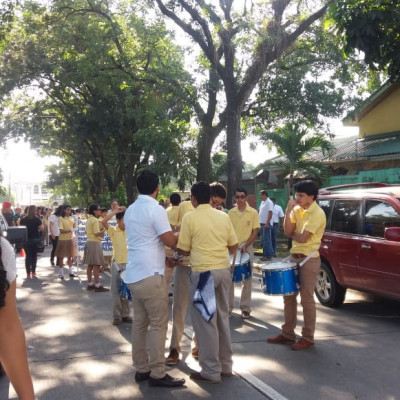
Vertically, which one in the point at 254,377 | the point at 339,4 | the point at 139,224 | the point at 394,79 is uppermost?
the point at 339,4

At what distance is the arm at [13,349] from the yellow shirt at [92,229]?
7325 mm

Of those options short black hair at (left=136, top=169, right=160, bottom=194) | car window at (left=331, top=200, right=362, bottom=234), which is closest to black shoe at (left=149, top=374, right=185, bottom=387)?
short black hair at (left=136, top=169, right=160, bottom=194)

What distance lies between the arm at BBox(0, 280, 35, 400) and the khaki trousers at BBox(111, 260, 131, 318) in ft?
13.4

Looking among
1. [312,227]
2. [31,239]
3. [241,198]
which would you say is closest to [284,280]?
[312,227]

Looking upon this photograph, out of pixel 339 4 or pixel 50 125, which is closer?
pixel 339 4

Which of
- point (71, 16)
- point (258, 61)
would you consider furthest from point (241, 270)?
point (71, 16)

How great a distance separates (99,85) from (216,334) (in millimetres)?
19652

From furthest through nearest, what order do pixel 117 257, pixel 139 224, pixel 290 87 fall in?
pixel 290 87 → pixel 117 257 → pixel 139 224

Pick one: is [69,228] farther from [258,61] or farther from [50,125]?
[50,125]

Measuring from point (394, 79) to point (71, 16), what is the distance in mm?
15824

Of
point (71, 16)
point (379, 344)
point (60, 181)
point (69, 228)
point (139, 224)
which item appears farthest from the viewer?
point (60, 181)

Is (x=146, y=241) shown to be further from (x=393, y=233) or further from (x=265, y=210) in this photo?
(x=265, y=210)

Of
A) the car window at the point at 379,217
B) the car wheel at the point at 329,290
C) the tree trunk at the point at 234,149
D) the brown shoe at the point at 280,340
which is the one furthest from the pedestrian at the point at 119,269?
the tree trunk at the point at 234,149

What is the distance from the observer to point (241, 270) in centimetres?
714
